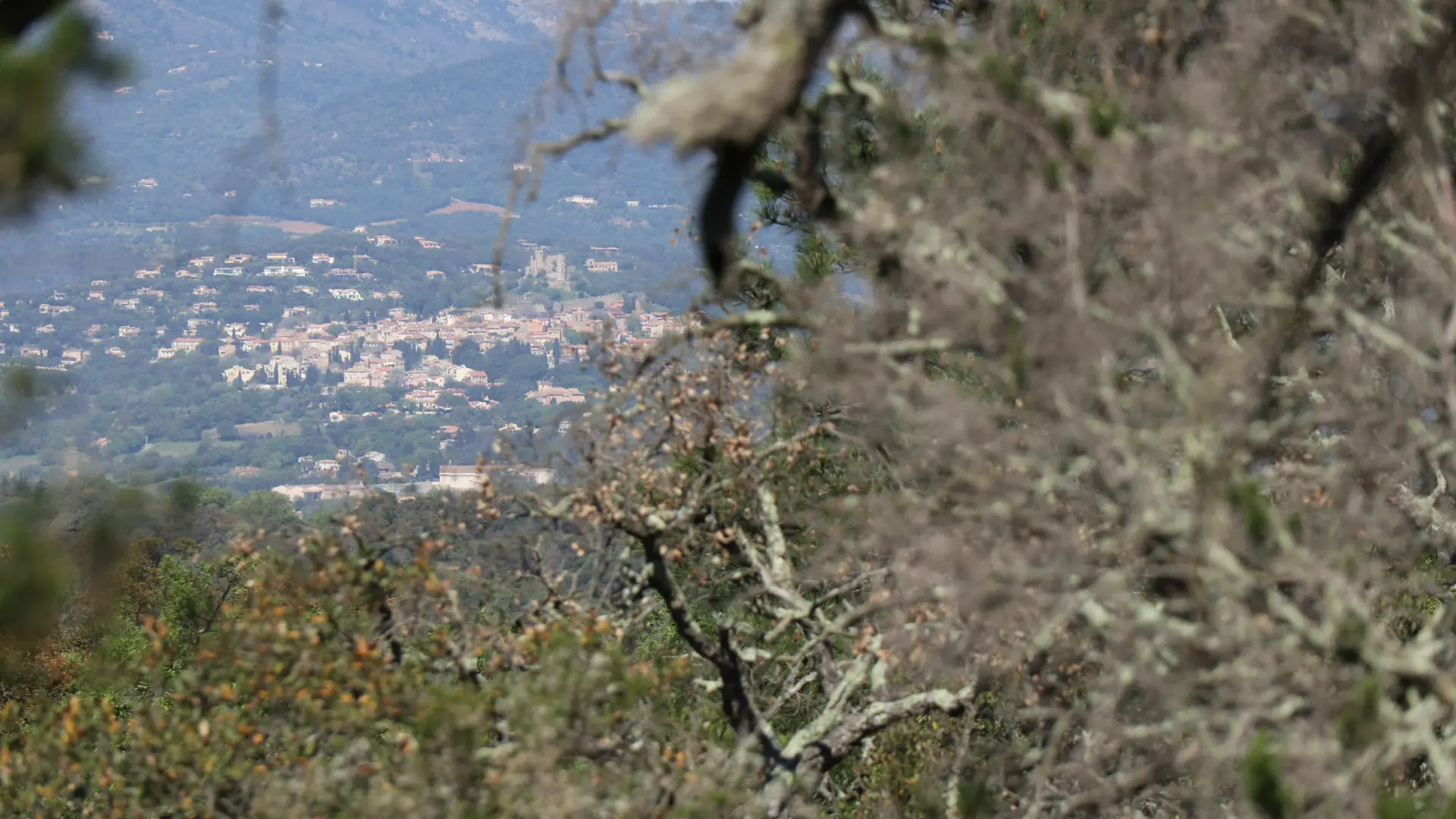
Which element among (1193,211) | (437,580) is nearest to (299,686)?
(437,580)

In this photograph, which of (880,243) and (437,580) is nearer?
(880,243)

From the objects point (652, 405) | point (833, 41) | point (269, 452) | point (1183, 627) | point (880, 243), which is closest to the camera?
point (1183, 627)

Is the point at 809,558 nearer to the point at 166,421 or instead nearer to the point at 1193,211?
the point at 1193,211

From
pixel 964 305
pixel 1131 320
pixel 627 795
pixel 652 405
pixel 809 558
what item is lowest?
pixel 809 558

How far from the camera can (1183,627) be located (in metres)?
4.14

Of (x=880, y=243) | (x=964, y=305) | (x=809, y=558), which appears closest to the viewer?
(x=964, y=305)

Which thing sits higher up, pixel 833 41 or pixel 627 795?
pixel 833 41

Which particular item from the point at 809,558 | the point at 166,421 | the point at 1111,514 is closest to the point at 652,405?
the point at 809,558

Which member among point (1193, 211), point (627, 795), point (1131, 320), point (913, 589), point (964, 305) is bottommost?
point (627, 795)

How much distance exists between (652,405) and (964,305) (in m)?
2.89

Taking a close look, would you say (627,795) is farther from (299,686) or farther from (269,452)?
(269,452)

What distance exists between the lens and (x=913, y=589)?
533 cm

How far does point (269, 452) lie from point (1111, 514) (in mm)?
174187

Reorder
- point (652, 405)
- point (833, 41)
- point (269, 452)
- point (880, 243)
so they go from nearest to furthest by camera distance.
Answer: point (880, 243) → point (833, 41) → point (652, 405) → point (269, 452)
